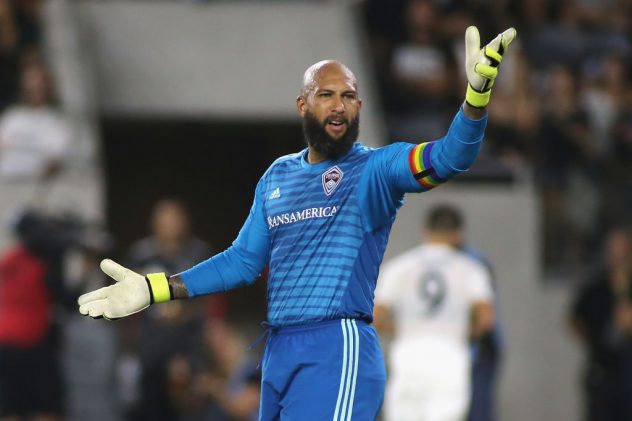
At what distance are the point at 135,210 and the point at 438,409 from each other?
6.42 m

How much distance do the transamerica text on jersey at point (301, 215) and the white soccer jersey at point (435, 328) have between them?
382cm

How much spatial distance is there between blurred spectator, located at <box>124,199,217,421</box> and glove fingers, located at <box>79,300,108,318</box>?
5.33m

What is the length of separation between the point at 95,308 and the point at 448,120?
28.1ft

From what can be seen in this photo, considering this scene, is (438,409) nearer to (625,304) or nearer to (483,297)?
(483,297)

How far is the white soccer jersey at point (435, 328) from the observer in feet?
30.7

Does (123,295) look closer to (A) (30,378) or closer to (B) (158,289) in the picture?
(B) (158,289)

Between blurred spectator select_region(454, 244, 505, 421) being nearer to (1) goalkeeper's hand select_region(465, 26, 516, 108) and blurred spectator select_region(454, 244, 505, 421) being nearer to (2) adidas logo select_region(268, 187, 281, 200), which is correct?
(2) adidas logo select_region(268, 187, 281, 200)

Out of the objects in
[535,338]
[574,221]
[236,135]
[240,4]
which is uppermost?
[240,4]

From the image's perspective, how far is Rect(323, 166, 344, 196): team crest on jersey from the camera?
5.49 metres

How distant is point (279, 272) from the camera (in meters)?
5.57

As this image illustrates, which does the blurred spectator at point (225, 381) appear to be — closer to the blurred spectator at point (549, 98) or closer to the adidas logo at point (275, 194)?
the blurred spectator at point (549, 98)

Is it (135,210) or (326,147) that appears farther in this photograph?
(135,210)

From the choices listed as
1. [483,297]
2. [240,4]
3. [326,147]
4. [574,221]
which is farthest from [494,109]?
[326,147]

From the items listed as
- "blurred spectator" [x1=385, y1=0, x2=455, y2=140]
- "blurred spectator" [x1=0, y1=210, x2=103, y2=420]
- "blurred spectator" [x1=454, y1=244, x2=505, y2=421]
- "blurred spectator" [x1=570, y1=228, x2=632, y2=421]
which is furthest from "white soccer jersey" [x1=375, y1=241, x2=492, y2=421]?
"blurred spectator" [x1=385, y1=0, x2=455, y2=140]
